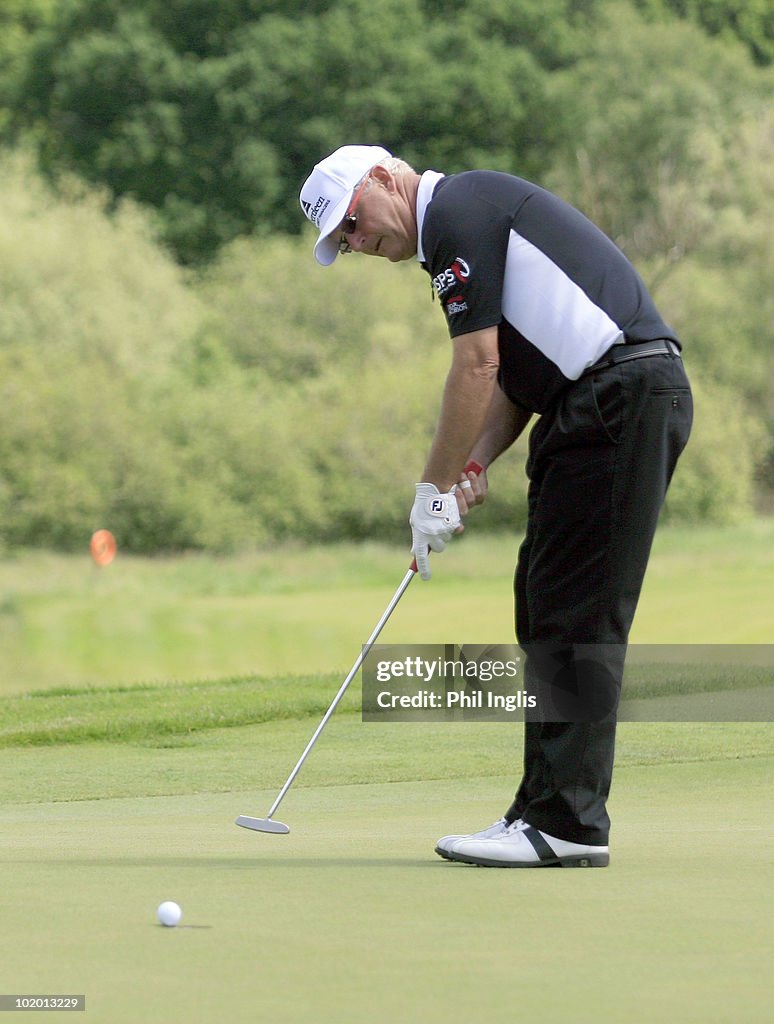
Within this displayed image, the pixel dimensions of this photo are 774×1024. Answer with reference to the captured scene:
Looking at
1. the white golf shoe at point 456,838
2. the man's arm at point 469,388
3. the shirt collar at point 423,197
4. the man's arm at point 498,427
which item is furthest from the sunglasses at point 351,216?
the white golf shoe at point 456,838

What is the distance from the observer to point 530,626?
3.43m

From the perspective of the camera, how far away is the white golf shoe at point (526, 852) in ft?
10.6

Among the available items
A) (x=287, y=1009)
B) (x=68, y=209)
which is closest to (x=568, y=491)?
(x=287, y=1009)

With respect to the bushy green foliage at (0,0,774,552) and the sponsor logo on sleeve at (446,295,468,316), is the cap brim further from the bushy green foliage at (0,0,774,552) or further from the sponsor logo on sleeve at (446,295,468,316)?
the bushy green foliage at (0,0,774,552)

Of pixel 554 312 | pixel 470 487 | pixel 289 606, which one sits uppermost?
pixel 554 312

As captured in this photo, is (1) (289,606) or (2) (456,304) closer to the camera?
(2) (456,304)

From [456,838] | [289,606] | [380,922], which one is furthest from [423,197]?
[289,606]

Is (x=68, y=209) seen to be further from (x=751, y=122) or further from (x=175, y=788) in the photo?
(x=175, y=788)

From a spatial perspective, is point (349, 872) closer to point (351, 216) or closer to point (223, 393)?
point (351, 216)

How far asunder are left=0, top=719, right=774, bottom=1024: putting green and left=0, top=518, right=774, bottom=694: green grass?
9.69 m

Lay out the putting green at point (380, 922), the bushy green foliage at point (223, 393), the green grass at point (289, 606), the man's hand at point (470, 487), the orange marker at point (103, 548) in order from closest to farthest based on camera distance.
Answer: the putting green at point (380, 922), the man's hand at point (470, 487), the green grass at point (289, 606), the orange marker at point (103, 548), the bushy green foliage at point (223, 393)

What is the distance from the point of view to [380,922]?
2.46 m

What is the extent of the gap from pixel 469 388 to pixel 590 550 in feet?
1.39

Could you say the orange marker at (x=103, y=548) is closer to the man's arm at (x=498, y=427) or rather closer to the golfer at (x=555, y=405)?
the man's arm at (x=498, y=427)
